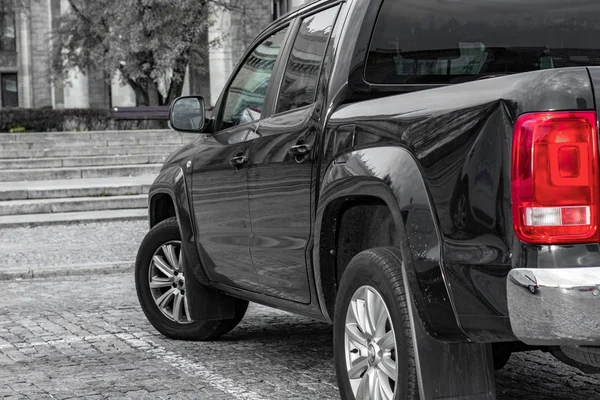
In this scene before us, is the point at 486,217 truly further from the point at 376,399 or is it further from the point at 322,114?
the point at 322,114

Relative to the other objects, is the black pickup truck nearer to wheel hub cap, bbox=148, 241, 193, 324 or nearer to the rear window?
the rear window

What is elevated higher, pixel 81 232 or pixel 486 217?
pixel 486 217

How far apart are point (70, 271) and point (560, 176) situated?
28.5 feet

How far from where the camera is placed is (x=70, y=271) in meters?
11.5

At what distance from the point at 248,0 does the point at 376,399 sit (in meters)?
39.5

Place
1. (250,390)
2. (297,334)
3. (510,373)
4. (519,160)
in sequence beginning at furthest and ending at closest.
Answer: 1. (297,334)
2. (510,373)
3. (250,390)
4. (519,160)

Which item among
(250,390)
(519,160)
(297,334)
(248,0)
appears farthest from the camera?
(248,0)

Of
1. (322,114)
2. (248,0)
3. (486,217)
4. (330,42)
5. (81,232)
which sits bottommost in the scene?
(81,232)

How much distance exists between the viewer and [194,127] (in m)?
6.46

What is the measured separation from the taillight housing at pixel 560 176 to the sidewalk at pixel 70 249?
8.59 m

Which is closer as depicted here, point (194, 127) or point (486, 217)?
point (486, 217)

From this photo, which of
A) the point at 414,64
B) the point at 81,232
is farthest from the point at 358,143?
the point at 81,232

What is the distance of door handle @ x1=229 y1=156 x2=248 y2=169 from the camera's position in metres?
5.88

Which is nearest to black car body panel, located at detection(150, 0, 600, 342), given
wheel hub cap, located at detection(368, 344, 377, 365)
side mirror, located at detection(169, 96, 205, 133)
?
side mirror, located at detection(169, 96, 205, 133)
